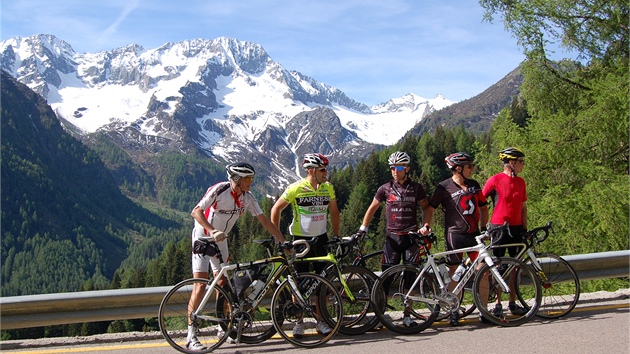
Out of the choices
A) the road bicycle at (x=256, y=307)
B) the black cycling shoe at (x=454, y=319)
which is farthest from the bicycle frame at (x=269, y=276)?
the black cycling shoe at (x=454, y=319)

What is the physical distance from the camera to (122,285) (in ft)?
362

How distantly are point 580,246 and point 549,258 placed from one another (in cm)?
743

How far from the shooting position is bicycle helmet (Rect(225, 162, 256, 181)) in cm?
748

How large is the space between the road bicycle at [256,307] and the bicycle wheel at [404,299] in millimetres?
672

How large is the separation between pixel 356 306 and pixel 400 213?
1418mm

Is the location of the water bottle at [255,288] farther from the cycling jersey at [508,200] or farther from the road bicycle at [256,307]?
the cycling jersey at [508,200]

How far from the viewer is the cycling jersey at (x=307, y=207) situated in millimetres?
7926

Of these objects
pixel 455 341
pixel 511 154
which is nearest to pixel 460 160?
pixel 511 154

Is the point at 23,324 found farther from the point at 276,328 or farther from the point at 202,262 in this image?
the point at 276,328

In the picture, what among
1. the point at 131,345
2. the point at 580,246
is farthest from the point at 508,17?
the point at 131,345

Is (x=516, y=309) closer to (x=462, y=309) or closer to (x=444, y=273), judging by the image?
(x=462, y=309)

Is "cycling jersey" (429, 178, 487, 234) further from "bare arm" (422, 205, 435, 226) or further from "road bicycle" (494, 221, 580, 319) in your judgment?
"road bicycle" (494, 221, 580, 319)

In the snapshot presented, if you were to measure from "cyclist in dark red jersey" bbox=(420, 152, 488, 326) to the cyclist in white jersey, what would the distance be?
241 cm

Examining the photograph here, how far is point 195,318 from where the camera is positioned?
23.5 feet
